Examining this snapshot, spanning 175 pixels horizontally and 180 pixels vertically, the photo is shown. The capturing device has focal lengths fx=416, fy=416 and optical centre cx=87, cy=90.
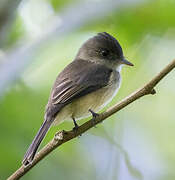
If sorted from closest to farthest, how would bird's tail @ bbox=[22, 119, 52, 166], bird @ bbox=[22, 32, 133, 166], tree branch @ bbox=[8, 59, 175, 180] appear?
tree branch @ bbox=[8, 59, 175, 180], bird's tail @ bbox=[22, 119, 52, 166], bird @ bbox=[22, 32, 133, 166]

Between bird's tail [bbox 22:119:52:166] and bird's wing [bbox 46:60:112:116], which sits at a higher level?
bird's tail [bbox 22:119:52:166]

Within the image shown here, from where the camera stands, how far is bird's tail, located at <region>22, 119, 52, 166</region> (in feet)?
7.77

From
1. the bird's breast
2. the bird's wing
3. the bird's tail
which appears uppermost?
the bird's tail

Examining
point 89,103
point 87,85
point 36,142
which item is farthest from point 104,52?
point 36,142

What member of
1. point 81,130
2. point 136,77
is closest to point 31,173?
point 81,130

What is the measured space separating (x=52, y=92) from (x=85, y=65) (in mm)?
694

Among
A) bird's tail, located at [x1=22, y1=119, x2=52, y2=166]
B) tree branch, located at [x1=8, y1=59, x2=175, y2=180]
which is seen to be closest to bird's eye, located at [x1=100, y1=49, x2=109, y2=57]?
bird's tail, located at [x1=22, y1=119, x2=52, y2=166]

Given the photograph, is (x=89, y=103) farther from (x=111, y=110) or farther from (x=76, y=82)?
(x=111, y=110)

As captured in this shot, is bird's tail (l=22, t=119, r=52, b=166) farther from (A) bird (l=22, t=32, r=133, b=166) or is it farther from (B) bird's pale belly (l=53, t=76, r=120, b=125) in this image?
(B) bird's pale belly (l=53, t=76, r=120, b=125)

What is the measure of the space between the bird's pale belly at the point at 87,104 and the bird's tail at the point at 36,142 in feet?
1.09

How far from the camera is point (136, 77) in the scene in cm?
380

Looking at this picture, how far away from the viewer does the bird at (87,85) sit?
3.27 m

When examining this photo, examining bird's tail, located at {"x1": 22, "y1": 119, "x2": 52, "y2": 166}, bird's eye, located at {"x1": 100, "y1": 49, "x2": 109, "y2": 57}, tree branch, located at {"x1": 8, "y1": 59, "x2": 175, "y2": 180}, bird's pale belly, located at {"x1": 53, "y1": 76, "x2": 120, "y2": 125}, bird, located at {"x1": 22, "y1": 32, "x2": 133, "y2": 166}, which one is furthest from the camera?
bird's eye, located at {"x1": 100, "y1": 49, "x2": 109, "y2": 57}

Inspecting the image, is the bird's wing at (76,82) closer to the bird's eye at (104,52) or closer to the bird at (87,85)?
the bird at (87,85)
